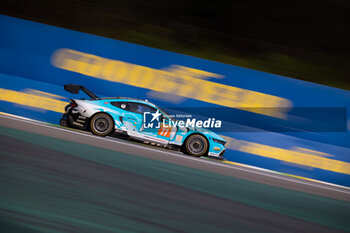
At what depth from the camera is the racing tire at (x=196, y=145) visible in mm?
7680

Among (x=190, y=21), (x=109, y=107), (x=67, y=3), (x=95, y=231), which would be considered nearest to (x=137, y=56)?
(x=109, y=107)

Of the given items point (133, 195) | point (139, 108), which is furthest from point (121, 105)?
point (133, 195)

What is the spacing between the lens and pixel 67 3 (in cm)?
978

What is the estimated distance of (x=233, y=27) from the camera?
9836mm

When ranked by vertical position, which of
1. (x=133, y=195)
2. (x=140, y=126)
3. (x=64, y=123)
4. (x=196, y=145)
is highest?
(x=140, y=126)

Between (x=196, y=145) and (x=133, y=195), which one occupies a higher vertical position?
(x=196, y=145)

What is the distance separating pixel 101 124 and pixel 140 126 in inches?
36.4

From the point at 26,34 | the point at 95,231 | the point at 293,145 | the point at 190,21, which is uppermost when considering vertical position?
the point at 190,21

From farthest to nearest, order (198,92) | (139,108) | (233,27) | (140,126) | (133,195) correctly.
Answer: (233,27)
(198,92)
(139,108)
(140,126)
(133,195)

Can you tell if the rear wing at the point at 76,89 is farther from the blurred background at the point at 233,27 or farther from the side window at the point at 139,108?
the blurred background at the point at 233,27

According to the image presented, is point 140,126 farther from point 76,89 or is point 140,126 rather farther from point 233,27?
point 233,27

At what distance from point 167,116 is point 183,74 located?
1.14 m

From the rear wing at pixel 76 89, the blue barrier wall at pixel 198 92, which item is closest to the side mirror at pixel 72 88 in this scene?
the rear wing at pixel 76 89

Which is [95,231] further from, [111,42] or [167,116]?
[111,42]
